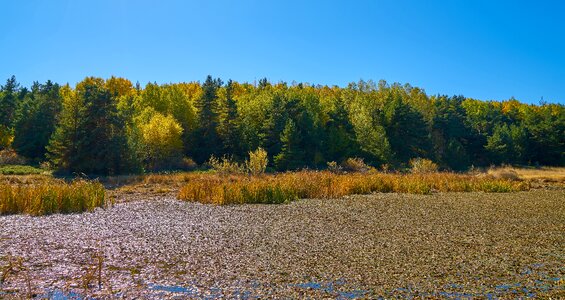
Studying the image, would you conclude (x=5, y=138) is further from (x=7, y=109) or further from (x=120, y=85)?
(x=120, y=85)

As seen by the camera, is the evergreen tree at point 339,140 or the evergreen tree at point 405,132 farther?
the evergreen tree at point 405,132

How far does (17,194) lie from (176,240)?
9.13m

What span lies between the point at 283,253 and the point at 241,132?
46521 millimetres

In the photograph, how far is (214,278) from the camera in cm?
888

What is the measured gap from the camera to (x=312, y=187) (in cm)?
2517

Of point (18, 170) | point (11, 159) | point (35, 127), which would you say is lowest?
point (18, 170)

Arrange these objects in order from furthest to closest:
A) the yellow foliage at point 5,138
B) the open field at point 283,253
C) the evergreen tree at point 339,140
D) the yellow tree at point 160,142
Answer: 1. the evergreen tree at point 339,140
2. the yellow foliage at point 5,138
3. the yellow tree at point 160,142
4. the open field at point 283,253

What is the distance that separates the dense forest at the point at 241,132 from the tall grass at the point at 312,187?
59.8 feet

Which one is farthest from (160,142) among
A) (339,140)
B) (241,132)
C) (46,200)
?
(46,200)

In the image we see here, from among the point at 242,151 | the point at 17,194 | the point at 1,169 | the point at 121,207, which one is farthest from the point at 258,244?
the point at 242,151

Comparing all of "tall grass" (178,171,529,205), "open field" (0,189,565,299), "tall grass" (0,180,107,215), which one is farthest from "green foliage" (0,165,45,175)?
"open field" (0,189,565,299)

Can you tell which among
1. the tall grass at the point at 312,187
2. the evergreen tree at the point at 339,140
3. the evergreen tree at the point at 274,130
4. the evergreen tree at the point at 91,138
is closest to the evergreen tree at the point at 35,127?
the evergreen tree at the point at 91,138

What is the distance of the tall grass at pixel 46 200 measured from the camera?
56.3 ft

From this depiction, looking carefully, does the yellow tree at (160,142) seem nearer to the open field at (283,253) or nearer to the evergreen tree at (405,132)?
the open field at (283,253)
